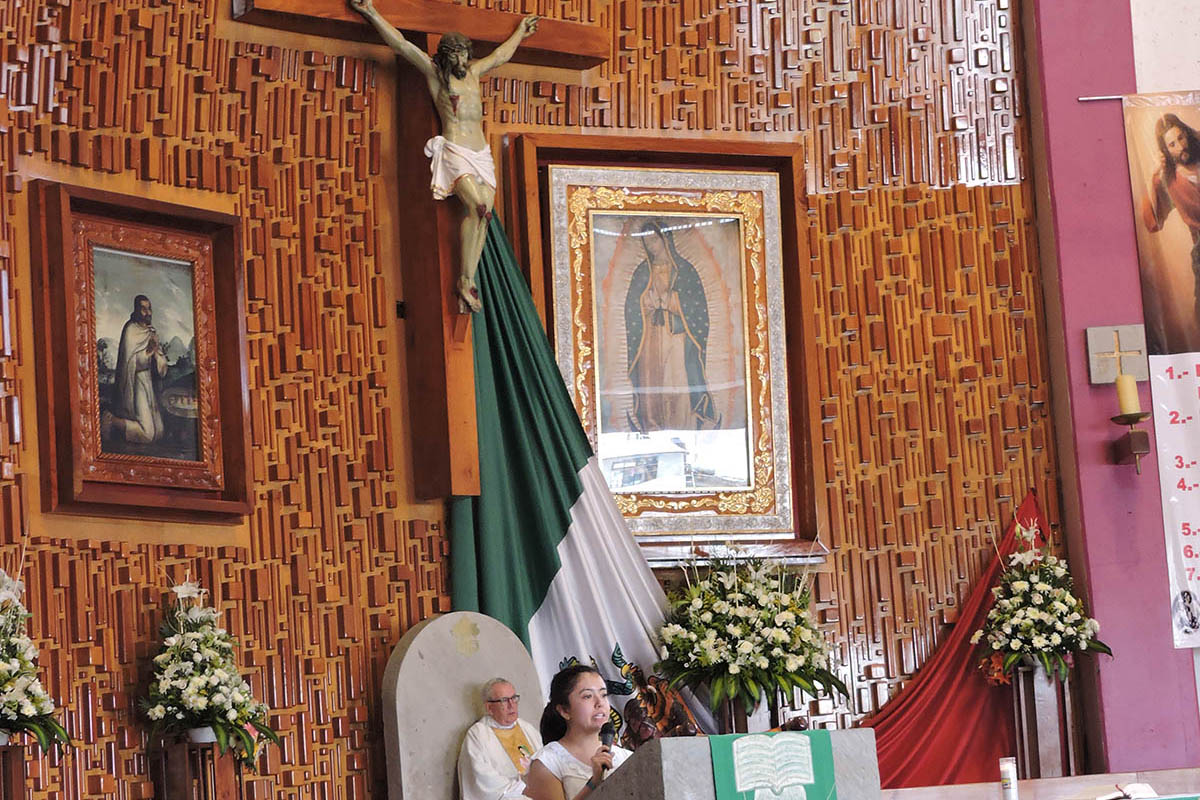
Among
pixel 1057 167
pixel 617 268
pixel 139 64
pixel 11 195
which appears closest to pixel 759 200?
pixel 617 268

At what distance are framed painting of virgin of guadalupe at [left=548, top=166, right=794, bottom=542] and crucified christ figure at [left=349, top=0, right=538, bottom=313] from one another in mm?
674

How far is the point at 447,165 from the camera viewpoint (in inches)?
293

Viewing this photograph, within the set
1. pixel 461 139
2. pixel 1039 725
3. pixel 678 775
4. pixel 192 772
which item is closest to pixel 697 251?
pixel 461 139

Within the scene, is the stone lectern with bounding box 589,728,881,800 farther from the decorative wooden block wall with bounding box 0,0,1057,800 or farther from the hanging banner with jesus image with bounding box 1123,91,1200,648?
the hanging banner with jesus image with bounding box 1123,91,1200,648

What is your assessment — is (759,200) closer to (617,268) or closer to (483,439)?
(617,268)

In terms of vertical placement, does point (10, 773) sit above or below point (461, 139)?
below

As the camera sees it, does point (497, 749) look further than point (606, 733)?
Yes

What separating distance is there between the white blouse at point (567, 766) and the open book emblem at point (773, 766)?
91 cm

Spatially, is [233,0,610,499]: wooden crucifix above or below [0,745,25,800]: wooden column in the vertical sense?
above

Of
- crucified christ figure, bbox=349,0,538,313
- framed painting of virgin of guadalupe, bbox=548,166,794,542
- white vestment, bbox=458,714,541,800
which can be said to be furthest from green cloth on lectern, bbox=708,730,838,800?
framed painting of virgin of guadalupe, bbox=548,166,794,542

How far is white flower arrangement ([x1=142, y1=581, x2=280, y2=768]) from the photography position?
21.0ft

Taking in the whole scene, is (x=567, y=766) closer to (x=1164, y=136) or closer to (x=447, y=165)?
(x=447, y=165)

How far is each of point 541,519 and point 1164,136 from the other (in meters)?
3.64

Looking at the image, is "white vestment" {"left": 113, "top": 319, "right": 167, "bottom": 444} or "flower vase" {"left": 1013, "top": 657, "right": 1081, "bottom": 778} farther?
"flower vase" {"left": 1013, "top": 657, "right": 1081, "bottom": 778}
